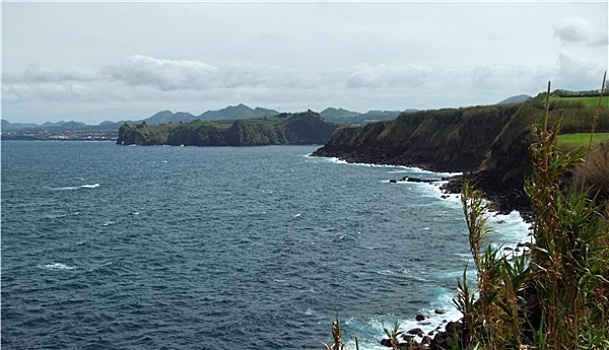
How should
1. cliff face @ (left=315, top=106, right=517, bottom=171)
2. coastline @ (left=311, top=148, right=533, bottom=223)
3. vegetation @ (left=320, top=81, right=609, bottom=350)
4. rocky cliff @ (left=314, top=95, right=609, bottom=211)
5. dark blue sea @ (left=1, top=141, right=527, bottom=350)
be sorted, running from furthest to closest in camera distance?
cliff face @ (left=315, top=106, right=517, bottom=171)
rocky cliff @ (left=314, top=95, right=609, bottom=211)
coastline @ (left=311, top=148, right=533, bottom=223)
dark blue sea @ (left=1, top=141, right=527, bottom=350)
vegetation @ (left=320, top=81, right=609, bottom=350)

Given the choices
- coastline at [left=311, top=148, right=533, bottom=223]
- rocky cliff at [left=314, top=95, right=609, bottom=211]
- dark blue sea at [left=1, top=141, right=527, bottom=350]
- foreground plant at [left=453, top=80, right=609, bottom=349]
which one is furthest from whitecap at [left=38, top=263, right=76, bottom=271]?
foreground plant at [left=453, top=80, right=609, bottom=349]

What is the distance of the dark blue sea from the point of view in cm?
2820

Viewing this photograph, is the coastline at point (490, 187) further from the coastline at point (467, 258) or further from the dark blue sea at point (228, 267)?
the dark blue sea at point (228, 267)

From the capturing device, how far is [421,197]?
225 feet

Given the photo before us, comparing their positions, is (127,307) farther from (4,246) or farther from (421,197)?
(421,197)

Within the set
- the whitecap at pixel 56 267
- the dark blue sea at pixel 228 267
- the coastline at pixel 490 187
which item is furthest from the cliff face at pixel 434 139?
the whitecap at pixel 56 267

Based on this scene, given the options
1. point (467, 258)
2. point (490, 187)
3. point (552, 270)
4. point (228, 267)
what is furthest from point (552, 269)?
point (490, 187)

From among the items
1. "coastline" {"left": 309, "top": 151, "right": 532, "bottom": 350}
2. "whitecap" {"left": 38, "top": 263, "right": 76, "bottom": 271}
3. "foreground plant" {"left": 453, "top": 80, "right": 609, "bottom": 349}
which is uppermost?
"foreground plant" {"left": 453, "top": 80, "right": 609, "bottom": 349}

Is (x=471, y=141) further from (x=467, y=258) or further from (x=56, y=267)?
(x=56, y=267)

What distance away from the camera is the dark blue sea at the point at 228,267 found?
92.5ft

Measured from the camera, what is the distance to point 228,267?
39594 millimetres

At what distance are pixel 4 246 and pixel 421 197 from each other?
47.8m

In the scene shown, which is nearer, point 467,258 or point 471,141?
point 467,258

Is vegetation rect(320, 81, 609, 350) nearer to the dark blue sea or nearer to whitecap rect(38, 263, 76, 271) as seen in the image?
the dark blue sea
